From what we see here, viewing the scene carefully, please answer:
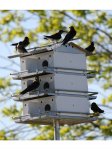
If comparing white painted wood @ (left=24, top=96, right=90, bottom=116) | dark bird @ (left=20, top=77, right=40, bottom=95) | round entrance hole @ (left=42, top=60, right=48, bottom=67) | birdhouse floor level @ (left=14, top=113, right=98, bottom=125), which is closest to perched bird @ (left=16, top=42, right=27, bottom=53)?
round entrance hole @ (left=42, top=60, right=48, bottom=67)

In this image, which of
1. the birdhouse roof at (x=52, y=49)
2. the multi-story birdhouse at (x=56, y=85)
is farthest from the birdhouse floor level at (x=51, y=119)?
the birdhouse roof at (x=52, y=49)

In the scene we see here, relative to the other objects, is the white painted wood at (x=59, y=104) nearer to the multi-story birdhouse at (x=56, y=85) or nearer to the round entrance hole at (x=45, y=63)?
the multi-story birdhouse at (x=56, y=85)

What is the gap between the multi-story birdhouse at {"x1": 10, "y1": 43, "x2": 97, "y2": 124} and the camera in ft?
41.6

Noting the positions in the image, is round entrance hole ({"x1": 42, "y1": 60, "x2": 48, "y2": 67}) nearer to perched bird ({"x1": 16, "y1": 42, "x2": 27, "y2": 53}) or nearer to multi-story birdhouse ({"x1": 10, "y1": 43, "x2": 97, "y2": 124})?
multi-story birdhouse ({"x1": 10, "y1": 43, "x2": 97, "y2": 124})

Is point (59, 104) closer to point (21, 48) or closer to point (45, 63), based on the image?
point (45, 63)

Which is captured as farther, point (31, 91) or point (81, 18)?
point (81, 18)

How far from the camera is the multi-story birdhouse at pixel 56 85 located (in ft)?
41.6

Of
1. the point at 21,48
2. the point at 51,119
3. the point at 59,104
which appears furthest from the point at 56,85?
the point at 21,48

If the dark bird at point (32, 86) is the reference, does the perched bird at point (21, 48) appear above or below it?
above

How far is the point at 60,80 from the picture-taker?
41.9 feet

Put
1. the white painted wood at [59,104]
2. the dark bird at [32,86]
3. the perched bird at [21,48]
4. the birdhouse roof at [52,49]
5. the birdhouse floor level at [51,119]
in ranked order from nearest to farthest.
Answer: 1. the birdhouse floor level at [51,119]
2. the dark bird at [32,86]
3. the white painted wood at [59,104]
4. the birdhouse roof at [52,49]
5. the perched bird at [21,48]
